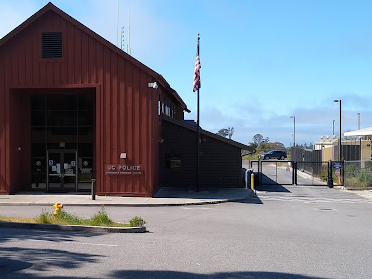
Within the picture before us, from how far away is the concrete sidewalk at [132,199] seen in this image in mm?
19084

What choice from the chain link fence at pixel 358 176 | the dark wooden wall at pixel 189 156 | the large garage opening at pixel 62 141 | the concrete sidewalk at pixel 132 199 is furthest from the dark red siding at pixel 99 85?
the chain link fence at pixel 358 176

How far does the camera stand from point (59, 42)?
21625mm

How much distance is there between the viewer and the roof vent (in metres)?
21.6

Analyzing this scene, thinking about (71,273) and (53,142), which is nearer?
(71,273)

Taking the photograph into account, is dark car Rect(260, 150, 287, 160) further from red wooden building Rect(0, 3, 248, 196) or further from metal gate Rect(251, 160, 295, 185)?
red wooden building Rect(0, 3, 248, 196)

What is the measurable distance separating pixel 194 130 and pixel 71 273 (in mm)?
19648

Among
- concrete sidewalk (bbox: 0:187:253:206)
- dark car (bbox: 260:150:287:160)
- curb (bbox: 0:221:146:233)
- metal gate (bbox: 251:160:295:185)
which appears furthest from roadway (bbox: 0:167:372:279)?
dark car (bbox: 260:150:287:160)

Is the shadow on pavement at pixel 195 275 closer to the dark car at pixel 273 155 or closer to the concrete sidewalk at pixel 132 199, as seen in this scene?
the concrete sidewalk at pixel 132 199

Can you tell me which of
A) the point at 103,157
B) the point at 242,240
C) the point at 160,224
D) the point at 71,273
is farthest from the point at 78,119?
the point at 71,273

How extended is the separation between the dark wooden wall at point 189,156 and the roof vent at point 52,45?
7.82m

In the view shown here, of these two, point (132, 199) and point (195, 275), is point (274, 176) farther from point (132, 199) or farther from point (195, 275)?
point (195, 275)

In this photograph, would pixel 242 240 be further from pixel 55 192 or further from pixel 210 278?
pixel 55 192

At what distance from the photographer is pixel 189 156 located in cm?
2623

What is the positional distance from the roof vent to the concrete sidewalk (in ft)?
23.4
